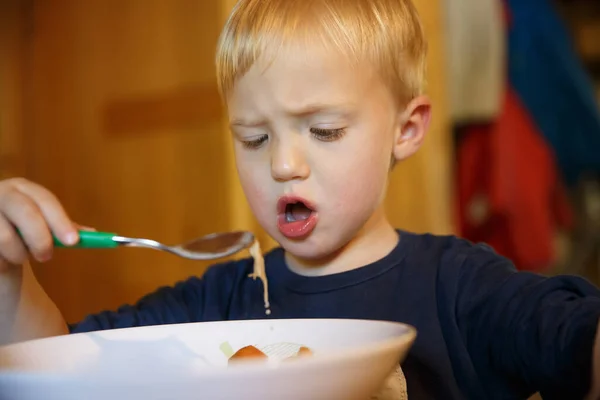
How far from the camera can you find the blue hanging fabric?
6.32 feet

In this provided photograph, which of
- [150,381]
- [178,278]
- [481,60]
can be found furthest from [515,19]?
[150,381]

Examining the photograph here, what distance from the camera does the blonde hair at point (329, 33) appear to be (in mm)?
838

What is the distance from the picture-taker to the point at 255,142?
87 centimetres

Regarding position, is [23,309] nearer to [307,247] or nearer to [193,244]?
[193,244]

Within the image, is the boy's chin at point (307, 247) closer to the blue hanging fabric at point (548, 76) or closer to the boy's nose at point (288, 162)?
the boy's nose at point (288, 162)

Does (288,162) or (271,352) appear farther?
(288,162)

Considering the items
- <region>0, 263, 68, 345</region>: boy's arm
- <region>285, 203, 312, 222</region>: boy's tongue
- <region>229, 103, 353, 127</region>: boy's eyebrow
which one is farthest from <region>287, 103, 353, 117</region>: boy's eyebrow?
<region>0, 263, 68, 345</region>: boy's arm

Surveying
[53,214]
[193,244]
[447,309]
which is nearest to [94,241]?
[53,214]

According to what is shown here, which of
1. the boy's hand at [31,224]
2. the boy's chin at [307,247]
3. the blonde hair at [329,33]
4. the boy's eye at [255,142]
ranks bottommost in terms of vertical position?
the boy's chin at [307,247]

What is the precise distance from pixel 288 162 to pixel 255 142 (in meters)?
0.07

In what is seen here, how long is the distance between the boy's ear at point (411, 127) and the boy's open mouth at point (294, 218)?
0.16 meters

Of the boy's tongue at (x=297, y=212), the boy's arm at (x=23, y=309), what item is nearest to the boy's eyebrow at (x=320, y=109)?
the boy's tongue at (x=297, y=212)

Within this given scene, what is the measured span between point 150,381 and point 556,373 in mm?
393

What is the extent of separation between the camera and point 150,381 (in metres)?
0.44
